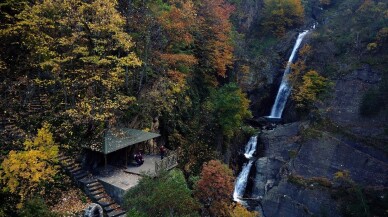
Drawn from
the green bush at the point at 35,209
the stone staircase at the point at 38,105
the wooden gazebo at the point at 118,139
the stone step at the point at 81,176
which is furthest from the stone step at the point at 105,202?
the stone staircase at the point at 38,105

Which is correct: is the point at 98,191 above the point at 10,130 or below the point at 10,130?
below

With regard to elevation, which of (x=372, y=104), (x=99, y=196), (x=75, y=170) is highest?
(x=372, y=104)

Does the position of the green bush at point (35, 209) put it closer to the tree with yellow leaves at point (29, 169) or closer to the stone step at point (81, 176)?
the tree with yellow leaves at point (29, 169)

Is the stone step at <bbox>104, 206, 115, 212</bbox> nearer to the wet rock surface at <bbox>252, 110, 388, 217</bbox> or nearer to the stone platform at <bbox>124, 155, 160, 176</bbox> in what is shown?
the stone platform at <bbox>124, 155, 160, 176</bbox>

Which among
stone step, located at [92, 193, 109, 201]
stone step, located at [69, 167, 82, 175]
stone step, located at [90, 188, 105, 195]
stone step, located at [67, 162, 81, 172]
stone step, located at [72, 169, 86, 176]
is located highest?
stone step, located at [67, 162, 81, 172]

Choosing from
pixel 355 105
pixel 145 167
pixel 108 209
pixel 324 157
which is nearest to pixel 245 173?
pixel 324 157

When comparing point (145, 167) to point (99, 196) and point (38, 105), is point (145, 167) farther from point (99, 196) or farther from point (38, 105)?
point (38, 105)

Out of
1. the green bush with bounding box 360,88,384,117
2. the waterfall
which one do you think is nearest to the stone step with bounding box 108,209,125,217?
the waterfall
